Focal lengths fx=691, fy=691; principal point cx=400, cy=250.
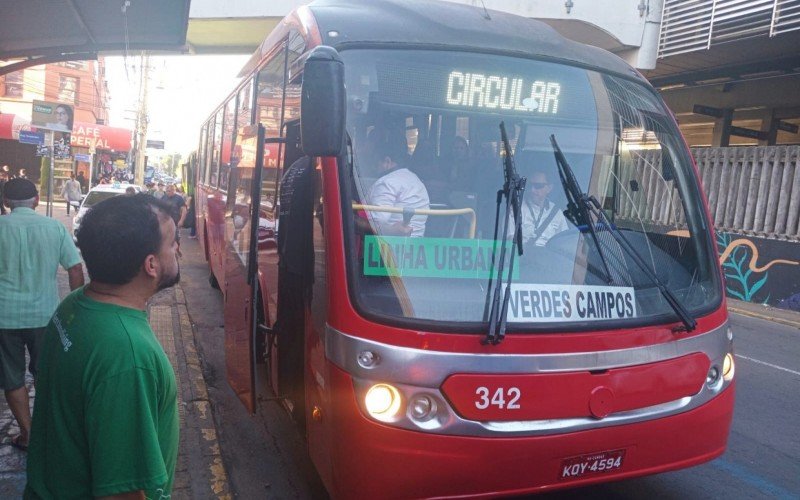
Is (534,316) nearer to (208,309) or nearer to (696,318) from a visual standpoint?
(696,318)

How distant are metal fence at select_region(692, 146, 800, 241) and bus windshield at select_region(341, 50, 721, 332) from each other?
1049 cm

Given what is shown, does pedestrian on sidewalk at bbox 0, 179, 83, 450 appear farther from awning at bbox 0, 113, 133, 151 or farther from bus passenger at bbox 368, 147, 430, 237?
awning at bbox 0, 113, 133, 151

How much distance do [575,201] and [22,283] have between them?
3442mm

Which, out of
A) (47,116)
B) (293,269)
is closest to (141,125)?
(47,116)

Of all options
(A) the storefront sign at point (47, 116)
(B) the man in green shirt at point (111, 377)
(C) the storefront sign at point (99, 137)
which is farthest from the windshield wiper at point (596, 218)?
(C) the storefront sign at point (99, 137)

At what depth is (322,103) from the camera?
3197mm

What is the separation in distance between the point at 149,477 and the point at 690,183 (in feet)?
11.8

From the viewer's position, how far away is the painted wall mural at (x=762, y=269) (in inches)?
516

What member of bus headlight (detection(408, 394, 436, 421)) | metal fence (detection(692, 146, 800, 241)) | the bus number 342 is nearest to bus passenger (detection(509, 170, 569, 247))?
the bus number 342

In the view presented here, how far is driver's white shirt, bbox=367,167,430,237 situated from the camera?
3.48m

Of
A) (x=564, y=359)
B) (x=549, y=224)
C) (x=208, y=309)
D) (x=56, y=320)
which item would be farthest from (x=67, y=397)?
(x=208, y=309)

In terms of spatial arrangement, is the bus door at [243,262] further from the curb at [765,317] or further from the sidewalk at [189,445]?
the curb at [765,317]

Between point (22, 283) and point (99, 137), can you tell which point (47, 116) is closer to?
point (22, 283)

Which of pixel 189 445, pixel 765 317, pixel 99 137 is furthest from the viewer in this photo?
pixel 99 137
